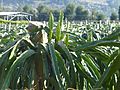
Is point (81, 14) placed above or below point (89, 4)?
above

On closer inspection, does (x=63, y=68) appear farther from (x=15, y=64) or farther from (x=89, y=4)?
(x=89, y=4)

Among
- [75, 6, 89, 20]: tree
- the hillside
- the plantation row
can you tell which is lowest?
the hillside

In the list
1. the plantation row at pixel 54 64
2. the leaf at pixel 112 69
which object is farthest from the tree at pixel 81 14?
the leaf at pixel 112 69

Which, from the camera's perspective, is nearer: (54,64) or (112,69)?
(112,69)

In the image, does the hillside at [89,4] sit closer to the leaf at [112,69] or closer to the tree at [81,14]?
the tree at [81,14]

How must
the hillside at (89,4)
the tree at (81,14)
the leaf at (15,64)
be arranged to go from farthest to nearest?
the hillside at (89,4)
the tree at (81,14)
the leaf at (15,64)

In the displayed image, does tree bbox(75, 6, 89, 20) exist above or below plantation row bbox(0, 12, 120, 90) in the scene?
below

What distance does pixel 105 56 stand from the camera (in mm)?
1244

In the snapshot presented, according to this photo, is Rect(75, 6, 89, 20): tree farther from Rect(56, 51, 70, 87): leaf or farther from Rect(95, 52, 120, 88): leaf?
Rect(95, 52, 120, 88): leaf

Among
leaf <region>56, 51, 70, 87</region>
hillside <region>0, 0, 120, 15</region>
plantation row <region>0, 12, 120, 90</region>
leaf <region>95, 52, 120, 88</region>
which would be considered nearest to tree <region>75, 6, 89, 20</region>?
hillside <region>0, 0, 120, 15</region>

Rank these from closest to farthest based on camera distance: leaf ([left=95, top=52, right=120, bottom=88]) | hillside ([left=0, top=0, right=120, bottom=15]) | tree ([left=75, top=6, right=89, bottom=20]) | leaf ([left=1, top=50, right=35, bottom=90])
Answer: leaf ([left=95, top=52, right=120, bottom=88]) → leaf ([left=1, top=50, right=35, bottom=90]) → tree ([left=75, top=6, right=89, bottom=20]) → hillside ([left=0, top=0, right=120, bottom=15])

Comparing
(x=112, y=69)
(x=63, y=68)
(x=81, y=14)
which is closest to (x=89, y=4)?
(x=81, y=14)

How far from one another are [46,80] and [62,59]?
112 millimetres

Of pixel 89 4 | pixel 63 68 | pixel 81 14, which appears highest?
pixel 63 68
